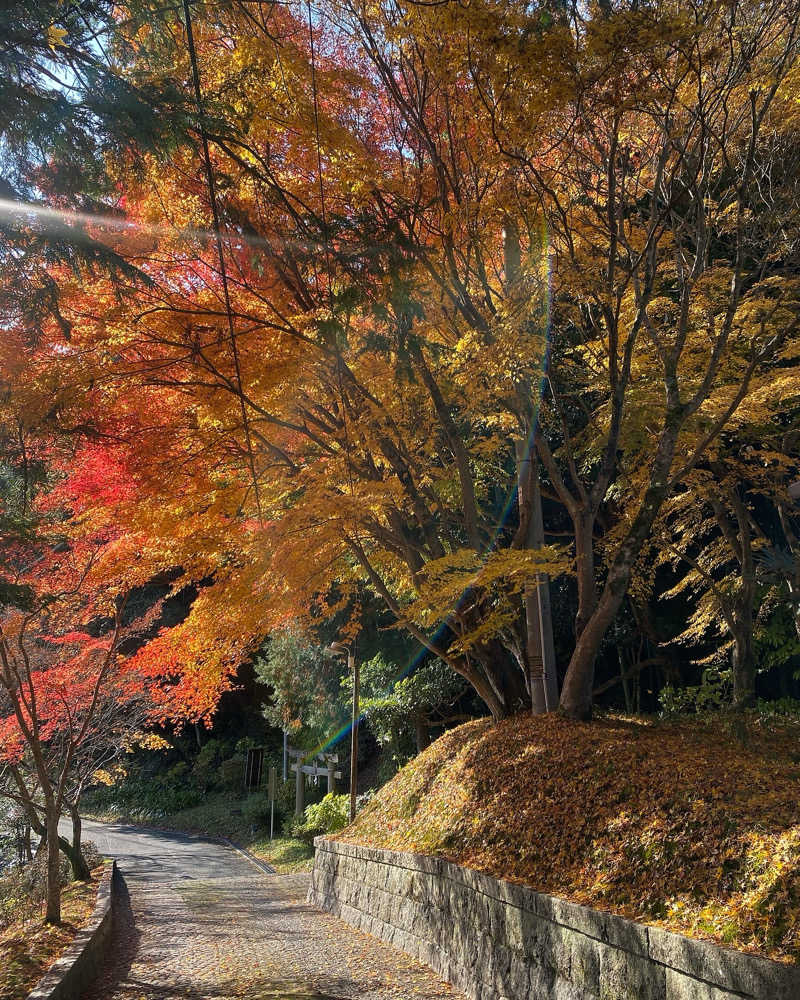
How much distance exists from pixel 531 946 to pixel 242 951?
14.4 ft

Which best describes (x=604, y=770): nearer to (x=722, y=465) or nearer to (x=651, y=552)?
(x=722, y=465)

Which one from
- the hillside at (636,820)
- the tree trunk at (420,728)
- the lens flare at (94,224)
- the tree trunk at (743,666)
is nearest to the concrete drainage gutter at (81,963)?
the hillside at (636,820)

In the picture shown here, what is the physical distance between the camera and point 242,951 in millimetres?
8227

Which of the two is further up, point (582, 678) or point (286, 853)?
point (582, 678)

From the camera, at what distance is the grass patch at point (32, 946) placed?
6.32m

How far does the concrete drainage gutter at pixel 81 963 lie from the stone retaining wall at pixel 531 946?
296cm

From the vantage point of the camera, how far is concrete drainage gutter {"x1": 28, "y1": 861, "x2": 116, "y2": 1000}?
5.94 metres

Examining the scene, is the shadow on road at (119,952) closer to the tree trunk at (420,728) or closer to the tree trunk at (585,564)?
the tree trunk at (585,564)

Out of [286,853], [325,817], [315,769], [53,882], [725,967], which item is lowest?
[286,853]

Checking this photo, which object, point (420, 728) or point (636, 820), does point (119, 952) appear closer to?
point (636, 820)

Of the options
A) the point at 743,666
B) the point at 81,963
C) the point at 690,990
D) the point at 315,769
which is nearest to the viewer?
the point at 690,990

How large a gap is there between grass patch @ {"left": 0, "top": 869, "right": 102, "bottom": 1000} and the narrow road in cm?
53

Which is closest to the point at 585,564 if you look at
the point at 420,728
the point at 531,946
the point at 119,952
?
the point at 531,946

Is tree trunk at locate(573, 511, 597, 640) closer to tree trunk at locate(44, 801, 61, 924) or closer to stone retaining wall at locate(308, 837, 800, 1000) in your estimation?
stone retaining wall at locate(308, 837, 800, 1000)
